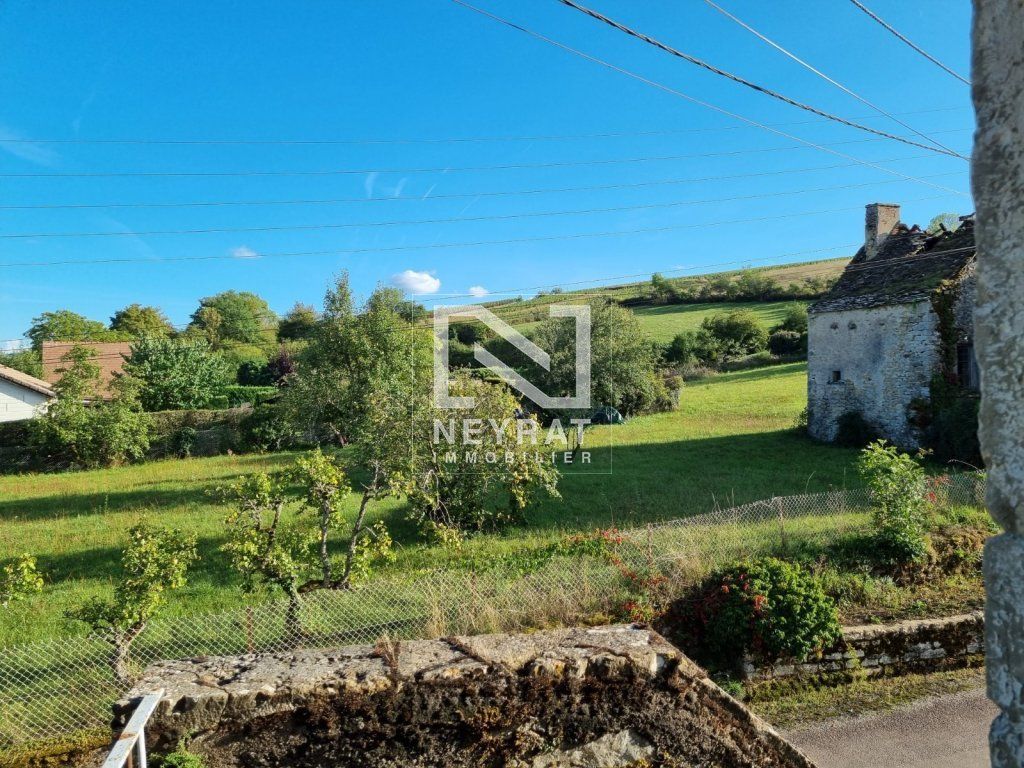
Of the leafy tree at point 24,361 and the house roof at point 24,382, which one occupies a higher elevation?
the leafy tree at point 24,361

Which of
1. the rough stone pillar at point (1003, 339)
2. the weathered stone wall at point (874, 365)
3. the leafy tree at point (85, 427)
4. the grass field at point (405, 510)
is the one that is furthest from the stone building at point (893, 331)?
the leafy tree at point (85, 427)

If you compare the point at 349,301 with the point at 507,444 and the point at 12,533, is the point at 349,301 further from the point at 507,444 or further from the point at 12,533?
the point at 12,533

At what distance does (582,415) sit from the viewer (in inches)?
1038

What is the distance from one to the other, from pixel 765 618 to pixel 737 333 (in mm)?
38715

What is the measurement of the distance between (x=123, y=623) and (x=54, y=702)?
912mm

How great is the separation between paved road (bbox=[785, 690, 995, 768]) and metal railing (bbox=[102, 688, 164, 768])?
5597 mm

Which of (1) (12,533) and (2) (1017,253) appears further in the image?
(1) (12,533)

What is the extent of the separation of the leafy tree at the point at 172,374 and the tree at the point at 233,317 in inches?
839

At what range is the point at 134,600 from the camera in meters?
7.07

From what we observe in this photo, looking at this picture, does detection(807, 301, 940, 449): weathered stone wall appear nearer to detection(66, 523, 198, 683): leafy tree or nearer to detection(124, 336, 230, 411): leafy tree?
detection(66, 523, 198, 683): leafy tree

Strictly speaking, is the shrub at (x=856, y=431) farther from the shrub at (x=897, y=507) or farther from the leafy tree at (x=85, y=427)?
the leafy tree at (x=85, y=427)

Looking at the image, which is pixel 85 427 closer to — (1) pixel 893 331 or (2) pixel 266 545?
(2) pixel 266 545

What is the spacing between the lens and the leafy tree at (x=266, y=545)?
773 centimetres

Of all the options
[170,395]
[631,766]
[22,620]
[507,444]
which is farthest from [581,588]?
[170,395]
